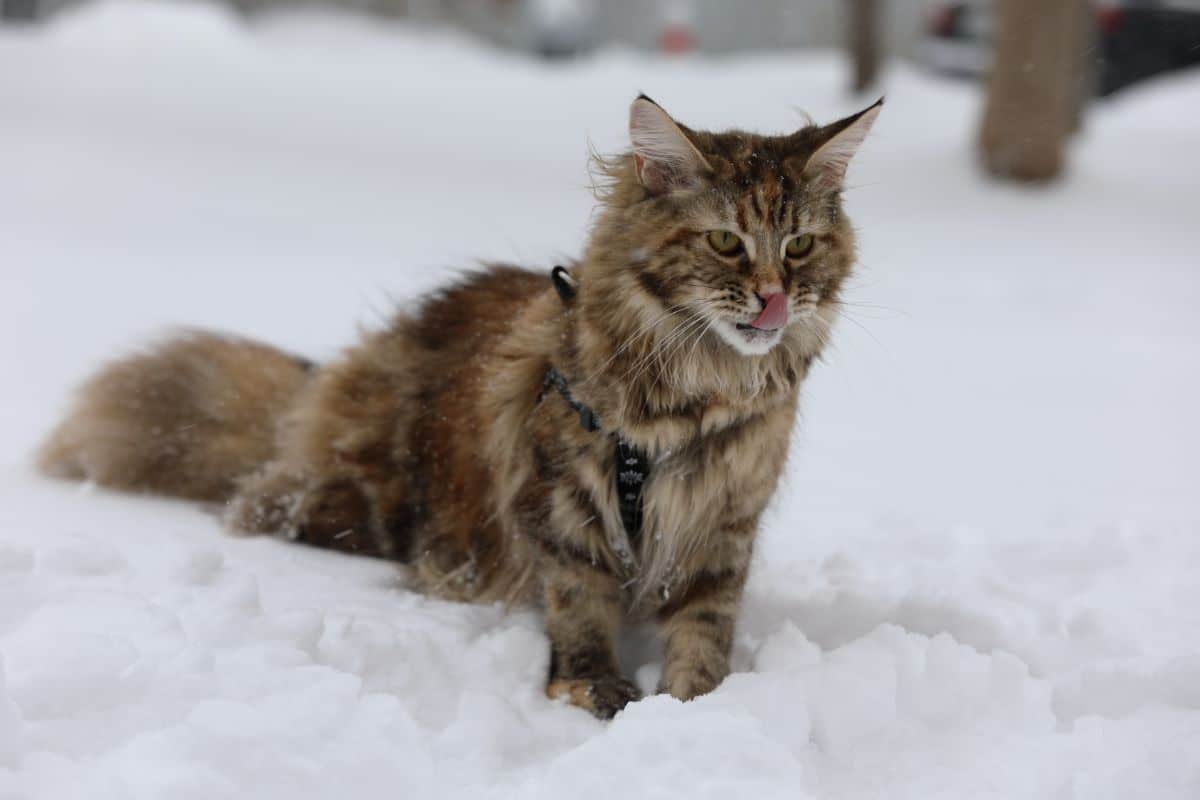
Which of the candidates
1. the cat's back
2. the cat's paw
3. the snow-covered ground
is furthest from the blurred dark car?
the cat's paw

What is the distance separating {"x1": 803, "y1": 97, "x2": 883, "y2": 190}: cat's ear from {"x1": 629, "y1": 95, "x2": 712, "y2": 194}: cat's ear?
0.82ft

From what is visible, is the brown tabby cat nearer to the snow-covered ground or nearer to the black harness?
the black harness

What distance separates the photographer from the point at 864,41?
1064 cm

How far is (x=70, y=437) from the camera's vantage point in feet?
10.6

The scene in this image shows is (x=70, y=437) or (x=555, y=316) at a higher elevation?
(x=555, y=316)

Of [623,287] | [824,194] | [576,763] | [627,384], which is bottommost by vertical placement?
[576,763]

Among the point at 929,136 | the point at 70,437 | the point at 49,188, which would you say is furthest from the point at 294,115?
the point at 70,437

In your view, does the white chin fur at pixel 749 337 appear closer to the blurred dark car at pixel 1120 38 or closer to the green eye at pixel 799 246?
the green eye at pixel 799 246

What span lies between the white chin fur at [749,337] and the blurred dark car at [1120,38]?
31.7 ft

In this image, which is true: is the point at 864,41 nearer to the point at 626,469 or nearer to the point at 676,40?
the point at 626,469

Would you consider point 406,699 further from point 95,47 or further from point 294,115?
point 95,47

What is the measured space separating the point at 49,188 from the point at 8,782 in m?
7.16

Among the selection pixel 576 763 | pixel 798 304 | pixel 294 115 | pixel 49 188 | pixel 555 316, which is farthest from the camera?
pixel 294 115

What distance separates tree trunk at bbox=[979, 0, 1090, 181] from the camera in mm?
7621
